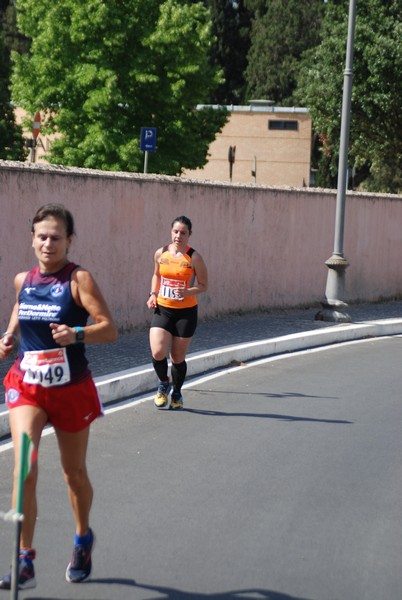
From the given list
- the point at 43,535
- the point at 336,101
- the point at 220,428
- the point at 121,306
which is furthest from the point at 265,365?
the point at 336,101

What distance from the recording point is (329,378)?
13070 mm

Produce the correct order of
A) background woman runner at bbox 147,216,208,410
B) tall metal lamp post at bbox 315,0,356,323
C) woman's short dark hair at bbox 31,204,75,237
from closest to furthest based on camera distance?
woman's short dark hair at bbox 31,204,75,237 < background woman runner at bbox 147,216,208,410 < tall metal lamp post at bbox 315,0,356,323

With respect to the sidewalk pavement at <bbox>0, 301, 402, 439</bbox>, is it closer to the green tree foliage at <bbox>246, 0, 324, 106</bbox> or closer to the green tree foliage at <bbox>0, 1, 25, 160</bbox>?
the green tree foliage at <bbox>0, 1, 25, 160</bbox>

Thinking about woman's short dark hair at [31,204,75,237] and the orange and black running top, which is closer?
woman's short dark hair at [31,204,75,237]

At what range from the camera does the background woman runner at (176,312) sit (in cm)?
1049

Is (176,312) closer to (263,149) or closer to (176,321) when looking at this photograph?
(176,321)

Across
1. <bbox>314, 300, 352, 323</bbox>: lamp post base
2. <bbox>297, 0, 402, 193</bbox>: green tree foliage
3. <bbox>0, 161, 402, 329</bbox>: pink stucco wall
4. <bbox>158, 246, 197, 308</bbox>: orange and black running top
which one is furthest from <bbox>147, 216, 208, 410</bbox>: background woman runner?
<bbox>297, 0, 402, 193</bbox>: green tree foliage

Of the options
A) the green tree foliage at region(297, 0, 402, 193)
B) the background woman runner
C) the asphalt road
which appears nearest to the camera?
the asphalt road

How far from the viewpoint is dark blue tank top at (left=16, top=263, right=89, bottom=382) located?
5418 mm

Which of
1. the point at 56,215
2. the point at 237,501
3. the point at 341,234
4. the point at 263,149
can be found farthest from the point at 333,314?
the point at 263,149

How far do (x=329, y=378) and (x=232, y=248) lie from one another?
18.5 ft

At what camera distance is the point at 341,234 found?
734 inches

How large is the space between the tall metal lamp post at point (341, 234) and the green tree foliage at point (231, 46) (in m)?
63.0

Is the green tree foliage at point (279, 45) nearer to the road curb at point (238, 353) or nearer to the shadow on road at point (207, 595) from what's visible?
the road curb at point (238, 353)
